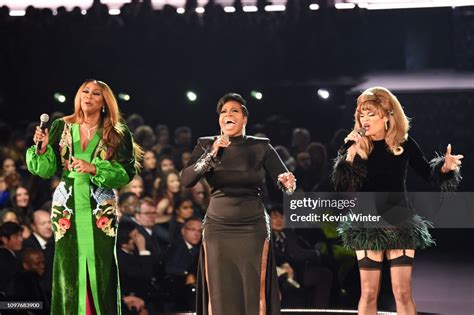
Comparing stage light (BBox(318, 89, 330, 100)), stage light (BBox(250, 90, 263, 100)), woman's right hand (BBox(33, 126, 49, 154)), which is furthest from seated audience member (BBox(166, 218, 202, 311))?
woman's right hand (BBox(33, 126, 49, 154))

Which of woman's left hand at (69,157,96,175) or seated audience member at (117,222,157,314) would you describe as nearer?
woman's left hand at (69,157,96,175)

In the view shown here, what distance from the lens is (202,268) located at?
525 centimetres

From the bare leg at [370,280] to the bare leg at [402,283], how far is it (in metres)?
0.09

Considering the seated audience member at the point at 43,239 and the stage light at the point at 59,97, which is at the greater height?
the stage light at the point at 59,97

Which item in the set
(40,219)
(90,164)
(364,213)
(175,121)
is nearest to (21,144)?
(40,219)

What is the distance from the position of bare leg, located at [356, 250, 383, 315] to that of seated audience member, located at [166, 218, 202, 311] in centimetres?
198

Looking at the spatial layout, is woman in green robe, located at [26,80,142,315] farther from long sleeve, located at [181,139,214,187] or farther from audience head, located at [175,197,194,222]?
audience head, located at [175,197,194,222]

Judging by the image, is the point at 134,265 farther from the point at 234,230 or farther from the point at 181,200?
the point at 234,230

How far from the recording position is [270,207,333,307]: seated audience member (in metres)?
6.97

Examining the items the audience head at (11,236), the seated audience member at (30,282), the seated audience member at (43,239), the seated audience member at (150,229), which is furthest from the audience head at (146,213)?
the audience head at (11,236)

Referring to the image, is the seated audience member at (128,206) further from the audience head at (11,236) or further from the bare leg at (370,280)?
the bare leg at (370,280)

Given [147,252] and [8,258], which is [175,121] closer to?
[147,252]

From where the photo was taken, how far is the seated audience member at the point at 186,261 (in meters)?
7.02

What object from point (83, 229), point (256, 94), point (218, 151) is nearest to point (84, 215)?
point (83, 229)
